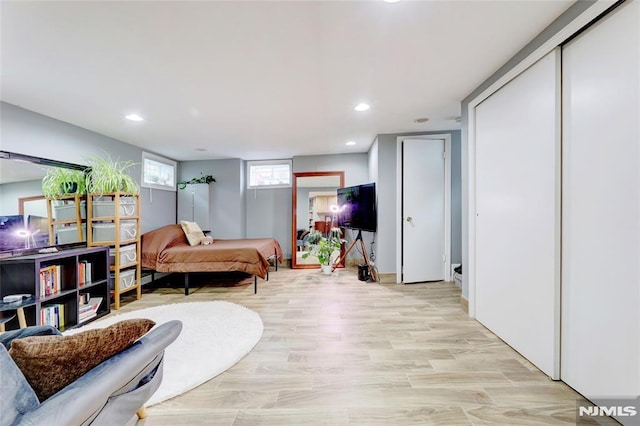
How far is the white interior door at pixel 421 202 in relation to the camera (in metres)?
3.69

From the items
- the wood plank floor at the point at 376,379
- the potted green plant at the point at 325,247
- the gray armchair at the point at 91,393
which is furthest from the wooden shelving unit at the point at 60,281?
the potted green plant at the point at 325,247

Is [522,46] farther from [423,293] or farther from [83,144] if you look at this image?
[83,144]

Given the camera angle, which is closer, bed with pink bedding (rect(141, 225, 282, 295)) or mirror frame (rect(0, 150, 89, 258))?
mirror frame (rect(0, 150, 89, 258))

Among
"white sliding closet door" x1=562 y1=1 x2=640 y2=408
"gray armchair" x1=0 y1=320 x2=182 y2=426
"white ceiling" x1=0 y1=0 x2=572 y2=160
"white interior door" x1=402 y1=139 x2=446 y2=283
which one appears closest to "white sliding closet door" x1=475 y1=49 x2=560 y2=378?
"white sliding closet door" x1=562 y1=1 x2=640 y2=408

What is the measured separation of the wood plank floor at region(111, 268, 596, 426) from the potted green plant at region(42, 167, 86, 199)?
2.67m

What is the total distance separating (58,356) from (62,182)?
2920 mm

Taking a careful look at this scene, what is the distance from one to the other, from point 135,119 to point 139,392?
305 cm

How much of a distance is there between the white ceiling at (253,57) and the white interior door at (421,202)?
701 millimetres

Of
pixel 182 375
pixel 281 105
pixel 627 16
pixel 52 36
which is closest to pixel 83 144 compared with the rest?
pixel 52 36

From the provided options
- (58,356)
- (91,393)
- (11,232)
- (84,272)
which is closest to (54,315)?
(84,272)

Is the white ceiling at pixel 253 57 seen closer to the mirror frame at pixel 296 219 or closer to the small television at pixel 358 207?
the small television at pixel 358 207

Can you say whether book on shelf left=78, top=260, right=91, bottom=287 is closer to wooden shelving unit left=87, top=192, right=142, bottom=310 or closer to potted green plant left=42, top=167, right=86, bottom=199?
wooden shelving unit left=87, top=192, right=142, bottom=310

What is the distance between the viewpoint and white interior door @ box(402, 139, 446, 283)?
3.69 metres

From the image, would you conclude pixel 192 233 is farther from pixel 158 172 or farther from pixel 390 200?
pixel 390 200
